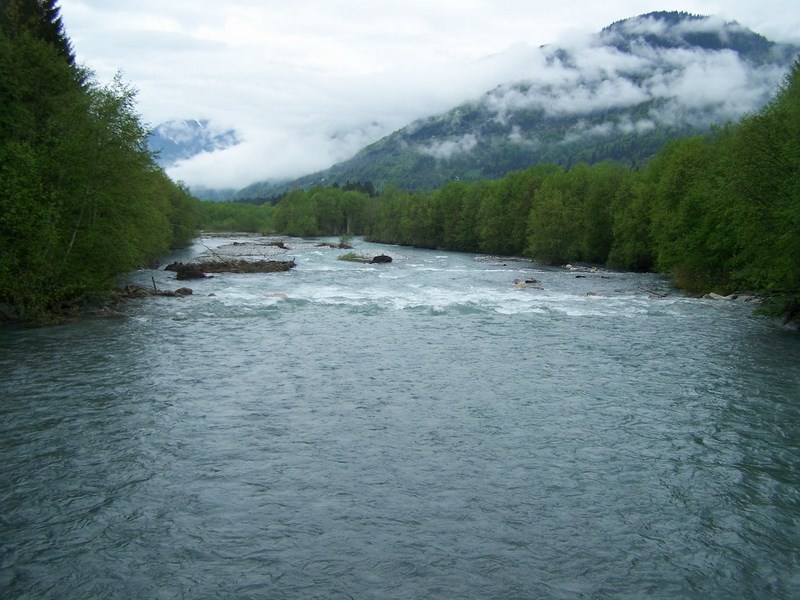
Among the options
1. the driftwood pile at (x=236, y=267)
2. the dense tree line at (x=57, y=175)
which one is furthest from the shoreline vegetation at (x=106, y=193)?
the driftwood pile at (x=236, y=267)

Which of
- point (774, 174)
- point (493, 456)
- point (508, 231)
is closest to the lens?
point (493, 456)

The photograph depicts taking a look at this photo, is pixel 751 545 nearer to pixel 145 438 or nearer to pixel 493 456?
pixel 493 456

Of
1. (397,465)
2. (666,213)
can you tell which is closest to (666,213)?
(666,213)

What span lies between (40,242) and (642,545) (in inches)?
Result: 1194

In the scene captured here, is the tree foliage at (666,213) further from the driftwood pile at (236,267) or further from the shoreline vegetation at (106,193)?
the driftwood pile at (236,267)

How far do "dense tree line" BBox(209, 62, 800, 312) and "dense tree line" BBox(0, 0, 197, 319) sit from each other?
36.4m

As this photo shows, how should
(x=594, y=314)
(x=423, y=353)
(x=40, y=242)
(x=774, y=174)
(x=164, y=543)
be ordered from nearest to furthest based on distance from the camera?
(x=164, y=543)
(x=423, y=353)
(x=40, y=242)
(x=774, y=174)
(x=594, y=314)

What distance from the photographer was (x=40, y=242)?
30875mm

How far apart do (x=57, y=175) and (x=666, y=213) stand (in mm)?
50362

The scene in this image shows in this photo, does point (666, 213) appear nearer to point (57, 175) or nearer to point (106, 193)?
point (106, 193)

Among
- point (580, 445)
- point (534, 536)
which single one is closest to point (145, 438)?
point (534, 536)

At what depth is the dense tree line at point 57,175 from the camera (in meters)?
30.5

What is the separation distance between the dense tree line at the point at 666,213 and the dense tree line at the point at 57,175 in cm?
3639

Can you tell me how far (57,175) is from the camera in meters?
34.9
